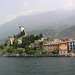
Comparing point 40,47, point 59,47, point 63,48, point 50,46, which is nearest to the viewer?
point 63,48

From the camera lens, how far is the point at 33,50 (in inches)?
3942

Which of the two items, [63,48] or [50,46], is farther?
[50,46]

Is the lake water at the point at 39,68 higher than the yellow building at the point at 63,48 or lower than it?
lower

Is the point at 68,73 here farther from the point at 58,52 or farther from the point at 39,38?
the point at 39,38

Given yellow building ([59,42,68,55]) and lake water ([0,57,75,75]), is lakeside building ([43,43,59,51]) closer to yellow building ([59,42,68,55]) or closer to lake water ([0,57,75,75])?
yellow building ([59,42,68,55])

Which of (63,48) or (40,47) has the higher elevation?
(40,47)

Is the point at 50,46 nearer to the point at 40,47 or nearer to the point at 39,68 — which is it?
the point at 40,47

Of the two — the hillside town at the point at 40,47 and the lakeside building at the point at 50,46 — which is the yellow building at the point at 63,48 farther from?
the lakeside building at the point at 50,46

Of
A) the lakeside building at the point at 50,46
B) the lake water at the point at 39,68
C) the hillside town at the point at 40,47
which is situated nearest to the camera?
the lake water at the point at 39,68

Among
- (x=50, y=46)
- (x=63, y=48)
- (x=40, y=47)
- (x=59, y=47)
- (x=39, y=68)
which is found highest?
(x=50, y=46)

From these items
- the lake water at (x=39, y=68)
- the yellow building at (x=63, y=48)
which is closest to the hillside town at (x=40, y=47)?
the yellow building at (x=63, y=48)

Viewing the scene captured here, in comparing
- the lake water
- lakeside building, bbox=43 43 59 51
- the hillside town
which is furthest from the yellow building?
the lake water

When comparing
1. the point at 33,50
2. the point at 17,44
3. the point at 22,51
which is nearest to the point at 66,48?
the point at 33,50

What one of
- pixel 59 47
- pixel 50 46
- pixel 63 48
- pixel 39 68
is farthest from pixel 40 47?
pixel 39 68
